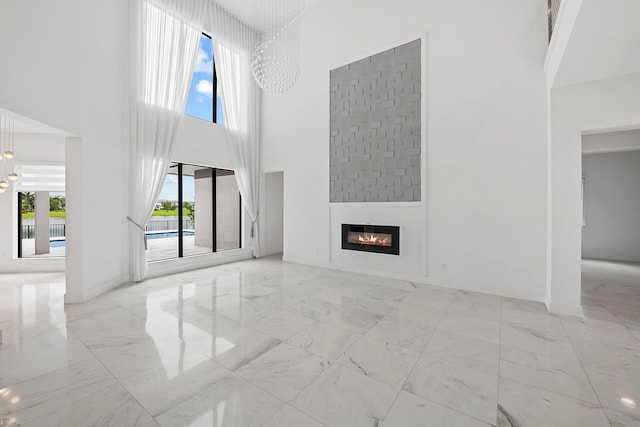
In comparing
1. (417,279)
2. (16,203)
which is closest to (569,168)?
(417,279)

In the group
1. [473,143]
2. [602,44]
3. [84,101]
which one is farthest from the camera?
[473,143]

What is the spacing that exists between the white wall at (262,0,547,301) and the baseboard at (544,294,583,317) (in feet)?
1.24

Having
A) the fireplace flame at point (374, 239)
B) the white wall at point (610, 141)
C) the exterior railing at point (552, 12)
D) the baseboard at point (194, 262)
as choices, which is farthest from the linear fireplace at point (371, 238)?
the white wall at point (610, 141)

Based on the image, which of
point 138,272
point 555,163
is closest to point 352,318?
point 555,163

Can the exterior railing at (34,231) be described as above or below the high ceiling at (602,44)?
below

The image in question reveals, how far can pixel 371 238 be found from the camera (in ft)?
16.7

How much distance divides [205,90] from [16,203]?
15.5 feet

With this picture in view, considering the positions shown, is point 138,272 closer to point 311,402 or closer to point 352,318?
point 352,318

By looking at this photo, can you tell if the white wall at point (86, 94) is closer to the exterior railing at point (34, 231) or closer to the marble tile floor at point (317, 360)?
the marble tile floor at point (317, 360)

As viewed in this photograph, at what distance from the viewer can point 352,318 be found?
3.16 metres

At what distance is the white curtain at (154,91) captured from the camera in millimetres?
4625

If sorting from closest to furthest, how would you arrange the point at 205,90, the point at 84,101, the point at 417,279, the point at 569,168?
the point at 569,168 < the point at 84,101 < the point at 417,279 < the point at 205,90

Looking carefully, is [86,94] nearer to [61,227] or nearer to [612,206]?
[61,227]

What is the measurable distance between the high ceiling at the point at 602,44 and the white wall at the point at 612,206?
5.07m
